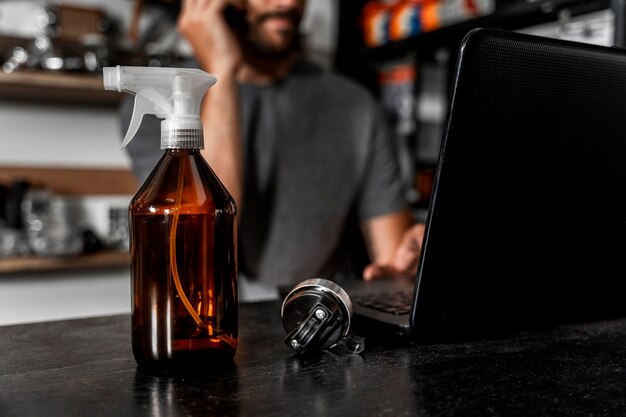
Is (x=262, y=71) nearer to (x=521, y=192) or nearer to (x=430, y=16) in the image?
(x=430, y=16)

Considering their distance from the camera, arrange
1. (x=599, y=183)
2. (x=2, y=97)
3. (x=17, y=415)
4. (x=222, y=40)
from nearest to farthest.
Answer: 1. (x=17, y=415)
2. (x=599, y=183)
3. (x=222, y=40)
4. (x=2, y=97)

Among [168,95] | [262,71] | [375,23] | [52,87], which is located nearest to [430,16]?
[375,23]

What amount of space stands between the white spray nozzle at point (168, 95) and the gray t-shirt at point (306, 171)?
0.91 meters

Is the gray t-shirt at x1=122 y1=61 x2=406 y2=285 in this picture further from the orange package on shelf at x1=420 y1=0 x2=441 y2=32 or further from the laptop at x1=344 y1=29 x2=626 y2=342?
the laptop at x1=344 y1=29 x2=626 y2=342

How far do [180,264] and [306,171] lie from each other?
3.57 feet

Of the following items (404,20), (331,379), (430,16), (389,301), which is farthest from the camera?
(404,20)

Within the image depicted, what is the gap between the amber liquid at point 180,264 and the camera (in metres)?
0.55

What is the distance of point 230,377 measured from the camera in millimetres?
542

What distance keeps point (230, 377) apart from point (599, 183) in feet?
1.38

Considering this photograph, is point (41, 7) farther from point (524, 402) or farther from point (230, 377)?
point (524, 402)

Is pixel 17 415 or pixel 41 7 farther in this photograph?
pixel 41 7

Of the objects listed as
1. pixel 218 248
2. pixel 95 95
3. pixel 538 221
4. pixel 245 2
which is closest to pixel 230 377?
pixel 218 248

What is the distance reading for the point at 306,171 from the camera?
5.34ft

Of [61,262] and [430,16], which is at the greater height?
[430,16]
